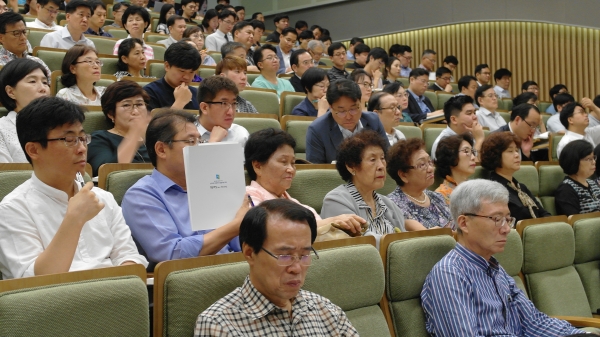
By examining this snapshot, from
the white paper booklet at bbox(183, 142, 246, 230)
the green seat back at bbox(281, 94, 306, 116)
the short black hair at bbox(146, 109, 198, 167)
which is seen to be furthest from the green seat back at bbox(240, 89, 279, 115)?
the white paper booklet at bbox(183, 142, 246, 230)

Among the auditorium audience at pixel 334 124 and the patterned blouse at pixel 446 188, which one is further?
the auditorium audience at pixel 334 124

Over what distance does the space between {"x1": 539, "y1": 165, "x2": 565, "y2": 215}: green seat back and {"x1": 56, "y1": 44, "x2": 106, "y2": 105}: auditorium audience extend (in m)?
2.36

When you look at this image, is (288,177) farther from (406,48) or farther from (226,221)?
(406,48)

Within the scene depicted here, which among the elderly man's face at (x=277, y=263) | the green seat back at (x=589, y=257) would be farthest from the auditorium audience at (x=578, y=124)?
the elderly man's face at (x=277, y=263)

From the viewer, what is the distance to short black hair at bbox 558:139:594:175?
359 centimetres

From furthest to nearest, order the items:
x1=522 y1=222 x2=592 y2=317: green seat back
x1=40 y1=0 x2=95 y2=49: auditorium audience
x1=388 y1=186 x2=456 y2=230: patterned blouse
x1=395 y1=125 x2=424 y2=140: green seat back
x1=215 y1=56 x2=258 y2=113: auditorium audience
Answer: x1=40 y1=0 x2=95 y2=49: auditorium audience → x1=395 y1=125 x2=424 y2=140: green seat back → x1=215 y1=56 x2=258 y2=113: auditorium audience → x1=388 y1=186 x2=456 y2=230: patterned blouse → x1=522 y1=222 x2=592 y2=317: green seat back

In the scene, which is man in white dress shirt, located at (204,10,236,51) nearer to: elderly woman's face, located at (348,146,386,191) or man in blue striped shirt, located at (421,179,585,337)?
elderly woman's face, located at (348,146,386,191)

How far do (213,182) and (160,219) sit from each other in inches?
7.2

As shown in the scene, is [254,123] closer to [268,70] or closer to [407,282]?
[407,282]

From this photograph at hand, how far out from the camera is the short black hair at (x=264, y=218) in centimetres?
146

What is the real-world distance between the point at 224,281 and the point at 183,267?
4.3 inches

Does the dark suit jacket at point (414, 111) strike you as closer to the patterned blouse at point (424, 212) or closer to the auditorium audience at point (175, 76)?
the auditorium audience at point (175, 76)

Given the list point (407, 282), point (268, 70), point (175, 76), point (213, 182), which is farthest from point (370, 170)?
point (268, 70)

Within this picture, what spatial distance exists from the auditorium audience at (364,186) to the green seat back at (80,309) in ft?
3.42
